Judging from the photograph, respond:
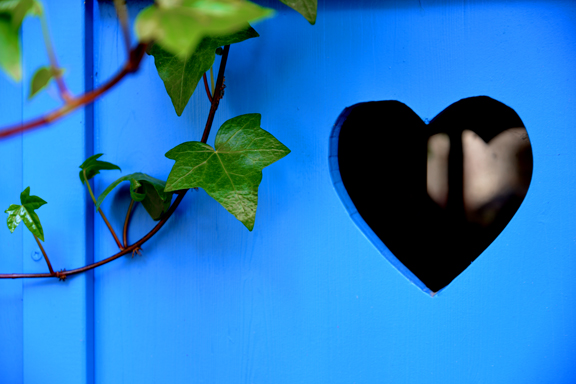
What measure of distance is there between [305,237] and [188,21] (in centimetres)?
51

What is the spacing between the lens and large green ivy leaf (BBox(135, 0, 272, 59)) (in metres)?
0.16

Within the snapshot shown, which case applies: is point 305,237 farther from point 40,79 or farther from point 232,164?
point 40,79

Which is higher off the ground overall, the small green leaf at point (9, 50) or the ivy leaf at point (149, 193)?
the small green leaf at point (9, 50)

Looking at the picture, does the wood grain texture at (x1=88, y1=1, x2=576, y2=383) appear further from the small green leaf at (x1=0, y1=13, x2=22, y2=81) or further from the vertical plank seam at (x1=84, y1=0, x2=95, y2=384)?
the small green leaf at (x1=0, y1=13, x2=22, y2=81)

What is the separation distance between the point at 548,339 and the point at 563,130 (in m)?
0.38

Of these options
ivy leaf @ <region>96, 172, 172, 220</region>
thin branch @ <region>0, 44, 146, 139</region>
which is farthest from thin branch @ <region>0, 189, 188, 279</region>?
thin branch @ <region>0, 44, 146, 139</region>

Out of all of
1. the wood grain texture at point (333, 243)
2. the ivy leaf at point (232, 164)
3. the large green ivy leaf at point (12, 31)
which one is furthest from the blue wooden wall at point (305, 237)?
the large green ivy leaf at point (12, 31)

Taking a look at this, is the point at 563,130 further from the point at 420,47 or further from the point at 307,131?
the point at 307,131

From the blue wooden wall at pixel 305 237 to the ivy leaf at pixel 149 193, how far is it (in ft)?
0.17

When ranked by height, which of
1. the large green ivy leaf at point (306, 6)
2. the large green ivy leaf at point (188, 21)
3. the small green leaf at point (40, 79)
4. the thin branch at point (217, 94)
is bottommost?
the small green leaf at point (40, 79)

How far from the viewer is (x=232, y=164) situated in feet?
1.69

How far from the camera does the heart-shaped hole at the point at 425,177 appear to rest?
0.67m

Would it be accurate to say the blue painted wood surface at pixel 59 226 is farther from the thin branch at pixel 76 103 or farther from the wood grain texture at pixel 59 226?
the thin branch at pixel 76 103

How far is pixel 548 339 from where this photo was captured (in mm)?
607
